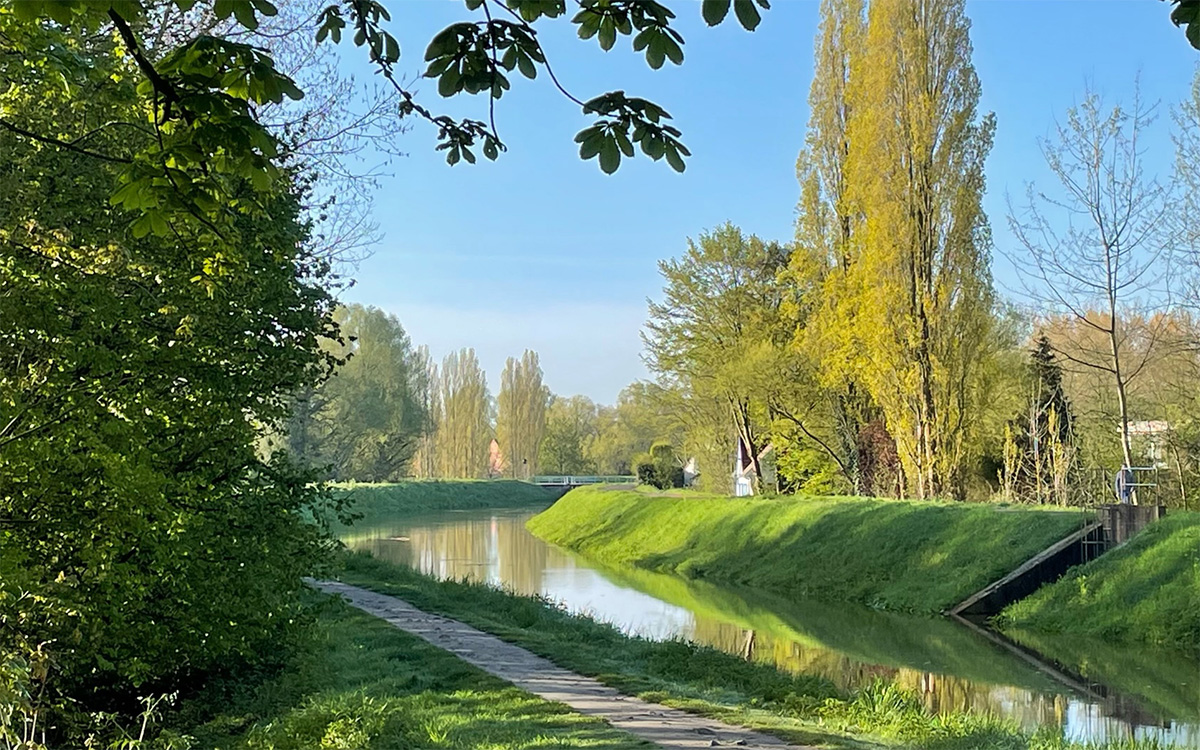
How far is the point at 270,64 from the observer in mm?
2906

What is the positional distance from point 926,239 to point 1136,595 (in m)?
11.5

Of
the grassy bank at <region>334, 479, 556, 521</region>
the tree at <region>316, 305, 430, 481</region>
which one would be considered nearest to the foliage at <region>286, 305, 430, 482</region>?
the tree at <region>316, 305, 430, 481</region>

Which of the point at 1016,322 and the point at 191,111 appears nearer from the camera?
the point at 191,111

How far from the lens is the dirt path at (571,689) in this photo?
6.97 metres

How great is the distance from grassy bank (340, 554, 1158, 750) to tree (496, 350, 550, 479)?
2588 inches

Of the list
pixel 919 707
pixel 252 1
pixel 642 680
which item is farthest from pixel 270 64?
pixel 919 707

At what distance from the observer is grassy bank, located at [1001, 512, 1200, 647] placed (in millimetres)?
16031

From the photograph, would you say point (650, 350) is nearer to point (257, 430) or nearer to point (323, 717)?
point (257, 430)

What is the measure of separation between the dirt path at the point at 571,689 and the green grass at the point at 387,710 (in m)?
0.24

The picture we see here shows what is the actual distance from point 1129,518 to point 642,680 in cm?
1330

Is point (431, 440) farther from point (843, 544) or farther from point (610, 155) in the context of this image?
point (610, 155)

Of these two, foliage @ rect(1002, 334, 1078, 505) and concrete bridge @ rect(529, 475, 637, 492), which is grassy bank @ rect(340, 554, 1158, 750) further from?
concrete bridge @ rect(529, 475, 637, 492)

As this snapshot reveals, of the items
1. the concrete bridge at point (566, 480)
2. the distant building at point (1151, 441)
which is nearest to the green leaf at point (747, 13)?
the distant building at point (1151, 441)

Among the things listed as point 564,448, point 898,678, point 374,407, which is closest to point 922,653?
point 898,678
